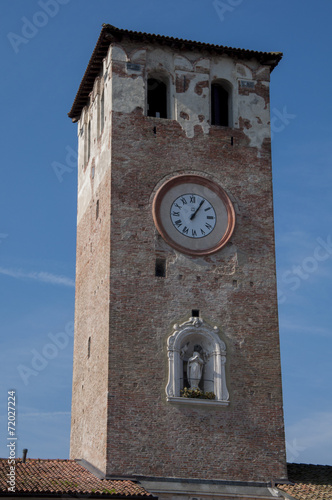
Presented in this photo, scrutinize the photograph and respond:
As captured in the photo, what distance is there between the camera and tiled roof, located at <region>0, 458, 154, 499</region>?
2344cm

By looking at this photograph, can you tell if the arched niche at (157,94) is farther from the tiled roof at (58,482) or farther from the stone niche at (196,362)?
the tiled roof at (58,482)

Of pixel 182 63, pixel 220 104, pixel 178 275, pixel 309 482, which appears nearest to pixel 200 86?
pixel 182 63

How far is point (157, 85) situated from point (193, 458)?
10924mm

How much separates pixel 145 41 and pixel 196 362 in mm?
9377

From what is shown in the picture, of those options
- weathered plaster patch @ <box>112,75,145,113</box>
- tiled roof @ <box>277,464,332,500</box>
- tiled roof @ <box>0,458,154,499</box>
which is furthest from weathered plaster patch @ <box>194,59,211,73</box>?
tiled roof @ <box>0,458,154,499</box>

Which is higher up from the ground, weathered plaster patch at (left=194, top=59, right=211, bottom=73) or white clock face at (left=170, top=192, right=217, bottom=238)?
weathered plaster patch at (left=194, top=59, right=211, bottom=73)

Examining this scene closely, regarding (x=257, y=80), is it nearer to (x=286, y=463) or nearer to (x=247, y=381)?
(x=247, y=381)

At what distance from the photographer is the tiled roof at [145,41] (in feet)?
95.1

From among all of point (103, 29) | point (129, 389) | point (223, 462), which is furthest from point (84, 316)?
point (103, 29)

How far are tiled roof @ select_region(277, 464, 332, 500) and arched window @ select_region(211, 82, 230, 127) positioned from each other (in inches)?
394

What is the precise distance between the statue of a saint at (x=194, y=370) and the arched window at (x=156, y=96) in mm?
7499

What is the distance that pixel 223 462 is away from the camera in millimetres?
25984

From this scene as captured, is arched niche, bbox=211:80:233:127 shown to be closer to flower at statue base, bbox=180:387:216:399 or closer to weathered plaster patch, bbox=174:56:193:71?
weathered plaster patch, bbox=174:56:193:71

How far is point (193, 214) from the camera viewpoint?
93.1 ft
